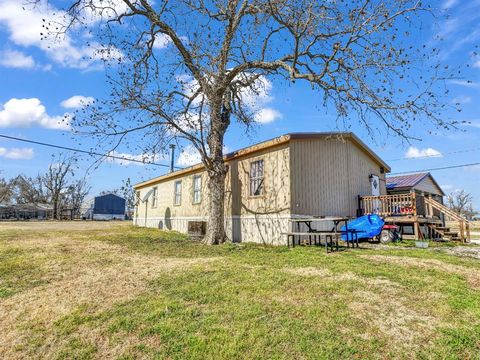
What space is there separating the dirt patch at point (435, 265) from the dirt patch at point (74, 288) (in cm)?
378

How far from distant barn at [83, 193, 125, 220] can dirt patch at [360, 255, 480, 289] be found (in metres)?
53.4

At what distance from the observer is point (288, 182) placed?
33.5ft

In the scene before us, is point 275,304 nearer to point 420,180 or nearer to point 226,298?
point 226,298

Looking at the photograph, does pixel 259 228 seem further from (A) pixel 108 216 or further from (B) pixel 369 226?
(A) pixel 108 216

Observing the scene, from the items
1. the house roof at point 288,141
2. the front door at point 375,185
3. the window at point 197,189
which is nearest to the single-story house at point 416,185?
the house roof at point 288,141

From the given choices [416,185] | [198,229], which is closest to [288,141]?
[198,229]

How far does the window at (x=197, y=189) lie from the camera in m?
15.3

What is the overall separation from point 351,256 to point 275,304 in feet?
13.1

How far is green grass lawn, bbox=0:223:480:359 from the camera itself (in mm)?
3207

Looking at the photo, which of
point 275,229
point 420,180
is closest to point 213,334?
point 275,229

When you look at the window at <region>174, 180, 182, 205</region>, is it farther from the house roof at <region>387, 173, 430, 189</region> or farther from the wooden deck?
the house roof at <region>387, 173, 430, 189</region>

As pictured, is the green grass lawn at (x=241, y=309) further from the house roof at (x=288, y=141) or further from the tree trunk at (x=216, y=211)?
the house roof at (x=288, y=141)

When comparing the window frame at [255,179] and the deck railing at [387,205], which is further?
the deck railing at [387,205]

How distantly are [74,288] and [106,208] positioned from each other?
55.1 meters
